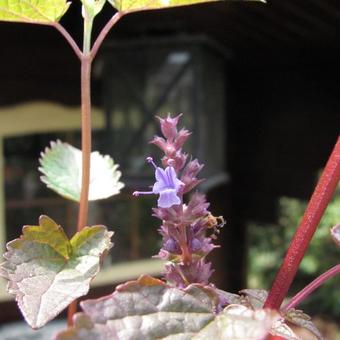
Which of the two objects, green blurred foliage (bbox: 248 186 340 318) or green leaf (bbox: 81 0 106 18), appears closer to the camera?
green leaf (bbox: 81 0 106 18)

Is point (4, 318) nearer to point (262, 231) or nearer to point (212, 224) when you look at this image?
point (212, 224)

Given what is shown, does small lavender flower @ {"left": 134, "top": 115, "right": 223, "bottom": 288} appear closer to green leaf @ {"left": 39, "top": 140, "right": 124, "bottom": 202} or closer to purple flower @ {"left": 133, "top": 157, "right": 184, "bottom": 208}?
purple flower @ {"left": 133, "top": 157, "right": 184, "bottom": 208}

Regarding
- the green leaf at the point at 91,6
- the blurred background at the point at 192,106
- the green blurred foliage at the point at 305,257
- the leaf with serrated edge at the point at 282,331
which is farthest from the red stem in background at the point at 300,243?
the green blurred foliage at the point at 305,257

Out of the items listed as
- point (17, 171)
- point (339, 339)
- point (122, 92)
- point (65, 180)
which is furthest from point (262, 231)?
point (65, 180)

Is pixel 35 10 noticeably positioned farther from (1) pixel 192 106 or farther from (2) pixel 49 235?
(1) pixel 192 106

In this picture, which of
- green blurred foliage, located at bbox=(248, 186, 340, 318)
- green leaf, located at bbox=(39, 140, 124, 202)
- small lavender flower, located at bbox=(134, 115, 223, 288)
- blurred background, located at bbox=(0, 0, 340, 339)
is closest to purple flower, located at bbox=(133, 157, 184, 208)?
small lavender flower, located at bbox=(134, 115, 223, 288)

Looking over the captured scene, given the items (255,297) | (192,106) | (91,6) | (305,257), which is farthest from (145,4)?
(305,257)
